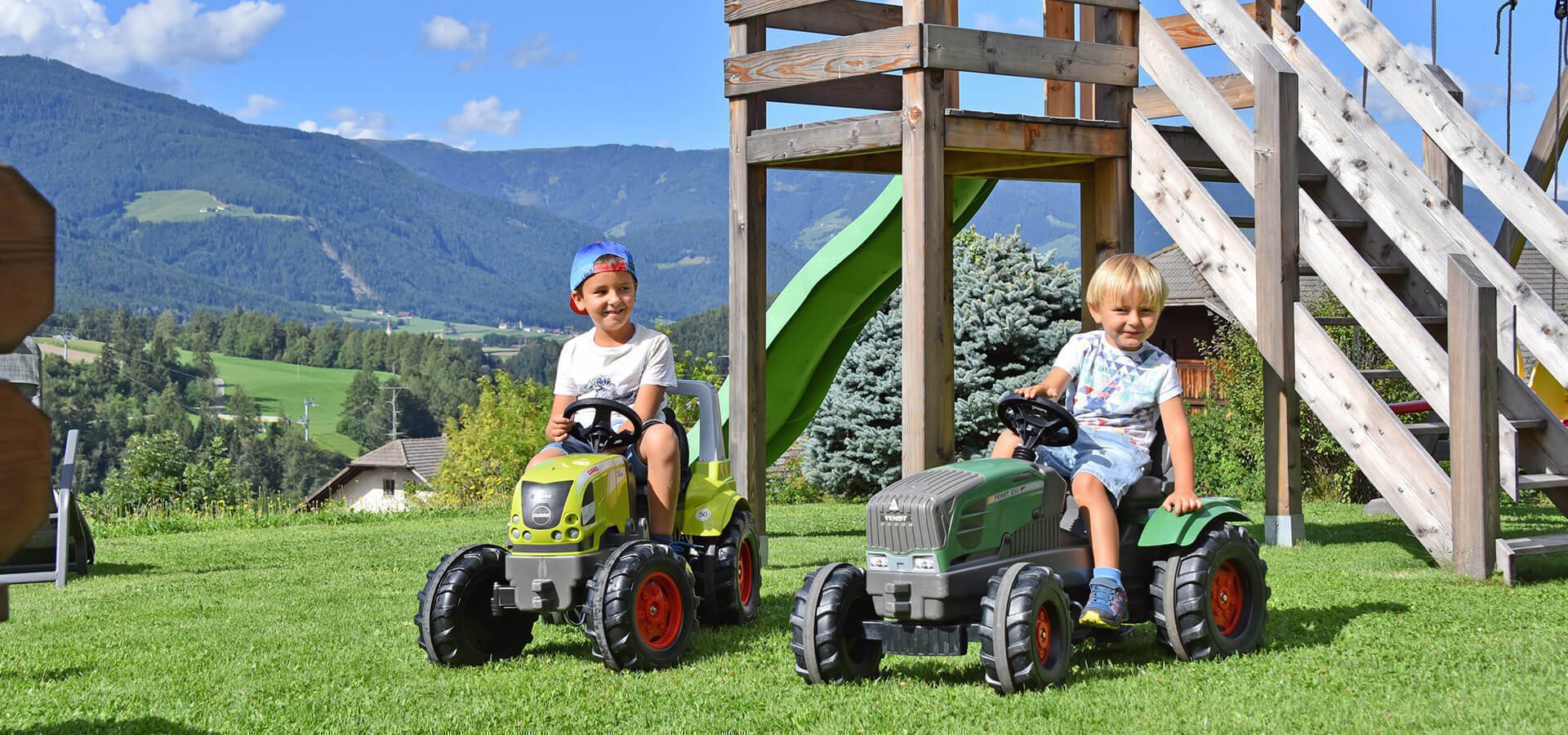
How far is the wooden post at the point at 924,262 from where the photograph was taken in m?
8.06

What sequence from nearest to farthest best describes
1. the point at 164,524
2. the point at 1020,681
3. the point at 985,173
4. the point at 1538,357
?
the point at 1020,681 → the point at 1538,357 → the point at 985,173 → the point at 164,524

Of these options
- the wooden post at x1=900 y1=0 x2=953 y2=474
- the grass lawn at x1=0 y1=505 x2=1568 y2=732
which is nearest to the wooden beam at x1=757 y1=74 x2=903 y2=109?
the wooden post at x1=900 y1=0 x2=953 y2=474

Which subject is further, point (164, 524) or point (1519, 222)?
point (164, 524)

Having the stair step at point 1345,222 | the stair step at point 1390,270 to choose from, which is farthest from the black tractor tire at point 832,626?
the stair step at point 1390,270

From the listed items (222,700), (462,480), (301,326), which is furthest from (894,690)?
(301,326)

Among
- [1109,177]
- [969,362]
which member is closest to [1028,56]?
[1109,177]

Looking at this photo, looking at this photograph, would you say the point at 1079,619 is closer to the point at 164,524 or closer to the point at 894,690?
the point at 894,690

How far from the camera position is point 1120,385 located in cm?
560

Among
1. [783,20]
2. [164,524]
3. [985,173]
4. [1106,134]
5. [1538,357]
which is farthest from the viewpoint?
[164,524]

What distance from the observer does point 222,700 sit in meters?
5.05

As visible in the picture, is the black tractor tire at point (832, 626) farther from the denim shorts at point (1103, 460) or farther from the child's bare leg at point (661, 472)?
the child's bare leg at point (661, 472)

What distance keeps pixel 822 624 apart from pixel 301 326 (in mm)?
188615

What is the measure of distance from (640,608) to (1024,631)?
155cm

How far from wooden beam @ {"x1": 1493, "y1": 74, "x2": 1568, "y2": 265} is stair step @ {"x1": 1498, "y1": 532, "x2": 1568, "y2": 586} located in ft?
11.6
